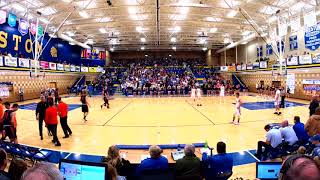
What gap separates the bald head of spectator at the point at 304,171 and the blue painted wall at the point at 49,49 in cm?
2567

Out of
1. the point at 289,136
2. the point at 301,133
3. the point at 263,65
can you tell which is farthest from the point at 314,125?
the point at 263,65

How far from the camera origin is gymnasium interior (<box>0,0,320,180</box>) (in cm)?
448

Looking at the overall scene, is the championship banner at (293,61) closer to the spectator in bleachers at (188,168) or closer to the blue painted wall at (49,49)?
the spectator in bleachers at (188,168)

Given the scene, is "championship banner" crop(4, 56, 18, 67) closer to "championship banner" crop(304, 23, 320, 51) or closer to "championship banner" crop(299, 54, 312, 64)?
"championship banner" crop(304, 23, 320, 51)

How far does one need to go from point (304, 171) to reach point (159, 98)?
27262 millimetres

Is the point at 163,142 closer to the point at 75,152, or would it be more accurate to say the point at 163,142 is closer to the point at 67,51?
the point at 75,152

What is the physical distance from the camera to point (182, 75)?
1592 inches

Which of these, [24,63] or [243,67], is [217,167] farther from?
[243,67]

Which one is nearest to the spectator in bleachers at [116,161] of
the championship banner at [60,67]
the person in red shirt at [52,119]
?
the person in red shirt at [52,119]

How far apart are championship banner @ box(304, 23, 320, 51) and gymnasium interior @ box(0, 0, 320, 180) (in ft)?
0.26

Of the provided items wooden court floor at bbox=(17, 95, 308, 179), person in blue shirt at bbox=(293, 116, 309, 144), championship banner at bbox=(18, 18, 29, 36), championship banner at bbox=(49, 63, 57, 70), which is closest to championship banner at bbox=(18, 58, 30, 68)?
championship banner at bbox=(18, 18, 29, 36)

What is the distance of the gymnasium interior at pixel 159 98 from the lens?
4.48 meters

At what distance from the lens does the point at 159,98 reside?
1113 inches

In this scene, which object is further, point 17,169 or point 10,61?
point 10,61
